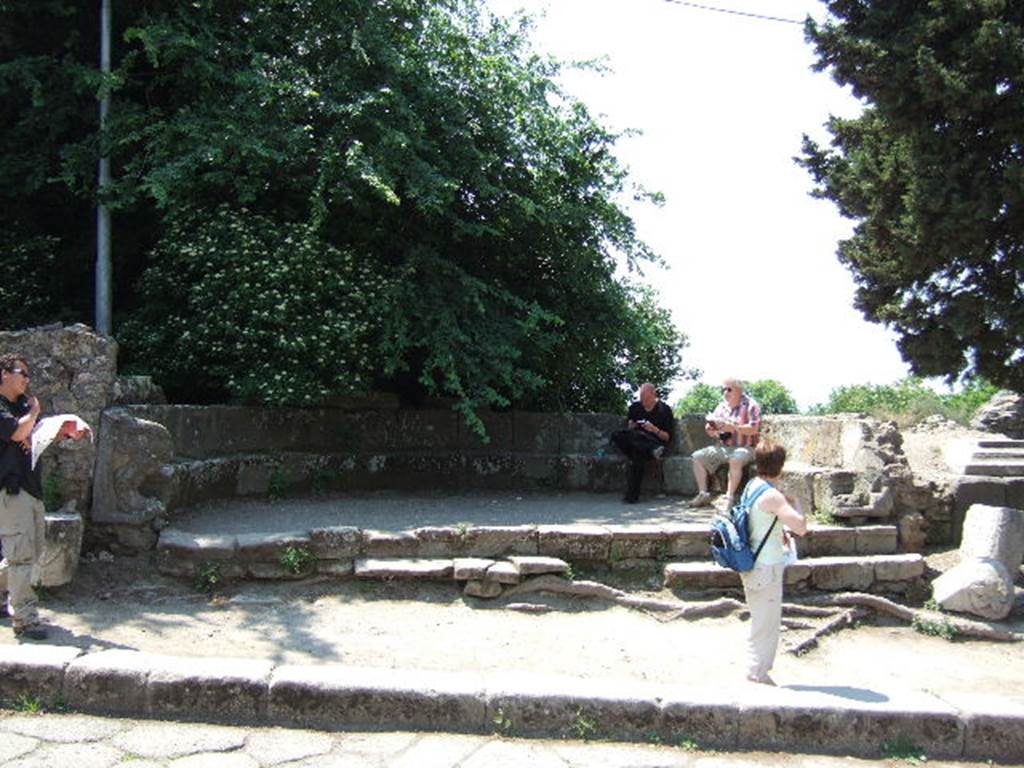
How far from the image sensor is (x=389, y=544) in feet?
22.8

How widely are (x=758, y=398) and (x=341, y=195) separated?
14.0 m

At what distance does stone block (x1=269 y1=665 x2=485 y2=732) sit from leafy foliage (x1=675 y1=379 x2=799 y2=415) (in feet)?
46.3

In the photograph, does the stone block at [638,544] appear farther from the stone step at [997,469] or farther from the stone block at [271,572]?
the stone step at [997,469]

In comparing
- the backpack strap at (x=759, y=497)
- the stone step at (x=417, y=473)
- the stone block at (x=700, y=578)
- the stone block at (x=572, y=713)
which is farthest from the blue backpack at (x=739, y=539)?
the stone step at (x=417, y=473)

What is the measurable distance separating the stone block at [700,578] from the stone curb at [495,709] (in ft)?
7.38

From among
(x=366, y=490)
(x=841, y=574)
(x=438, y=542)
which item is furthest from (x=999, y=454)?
(x=366, y=490)

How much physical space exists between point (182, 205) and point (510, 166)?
11.5 ft

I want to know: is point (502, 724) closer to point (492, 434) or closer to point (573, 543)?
point (573, 543)

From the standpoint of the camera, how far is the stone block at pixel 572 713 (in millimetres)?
4613

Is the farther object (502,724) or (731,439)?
(731,439)

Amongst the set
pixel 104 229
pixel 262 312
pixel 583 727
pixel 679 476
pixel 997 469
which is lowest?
pixel 583 727

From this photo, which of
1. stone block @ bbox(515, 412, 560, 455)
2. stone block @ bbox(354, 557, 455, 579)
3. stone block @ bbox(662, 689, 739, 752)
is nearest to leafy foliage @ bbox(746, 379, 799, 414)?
stone block @ bbox(515, 412, 560, 455)

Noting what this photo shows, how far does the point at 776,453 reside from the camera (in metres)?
5.26

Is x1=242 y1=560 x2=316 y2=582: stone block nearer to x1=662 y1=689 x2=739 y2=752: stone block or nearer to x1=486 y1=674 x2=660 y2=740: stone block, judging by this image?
x1=486 y1=674 x2=660 y2=740: stone block
